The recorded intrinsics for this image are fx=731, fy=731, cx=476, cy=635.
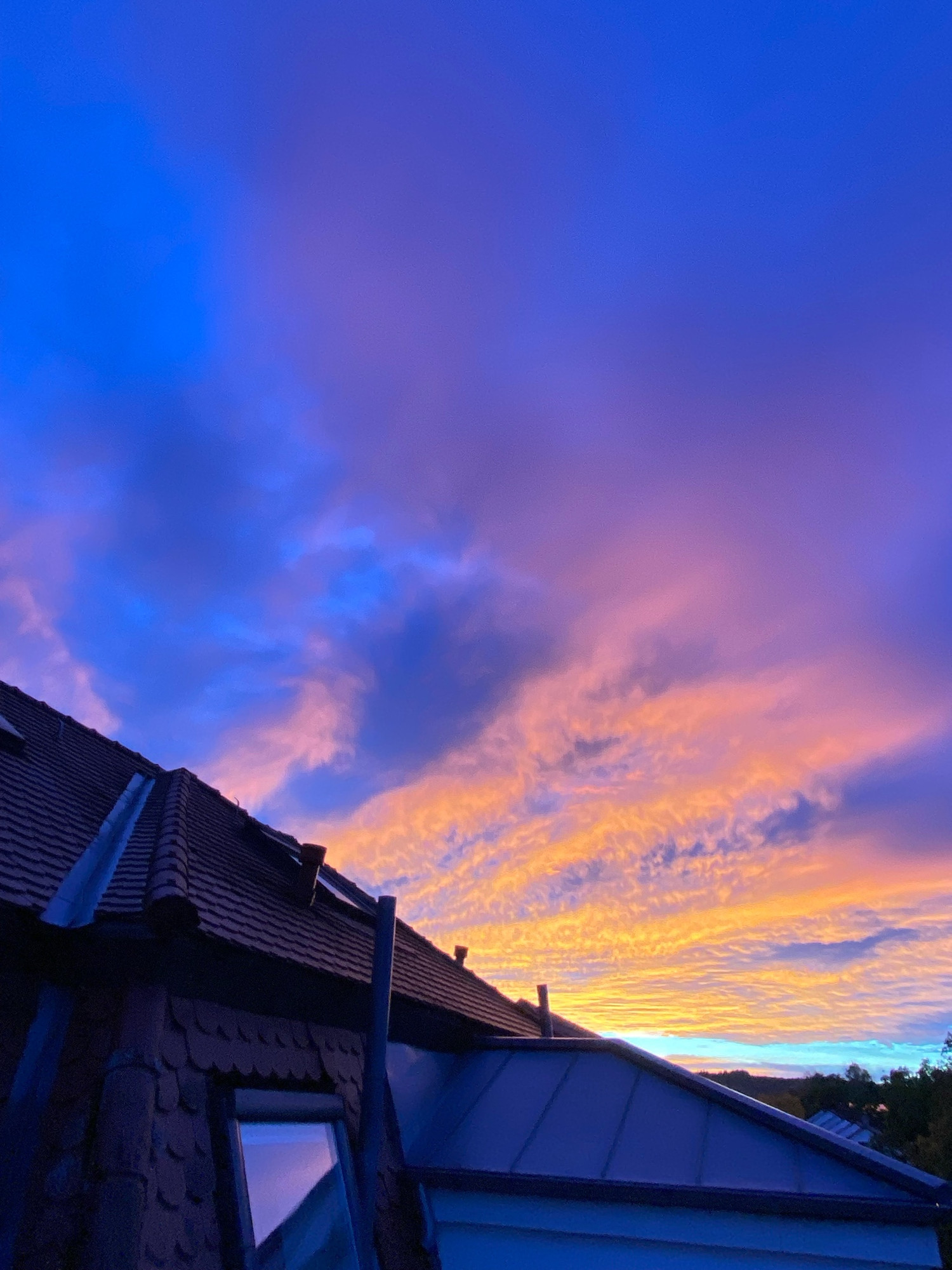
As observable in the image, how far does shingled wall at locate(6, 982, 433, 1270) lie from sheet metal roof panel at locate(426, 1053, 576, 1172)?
110 inches

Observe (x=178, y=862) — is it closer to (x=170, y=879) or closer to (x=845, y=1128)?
(x=170, y=879)

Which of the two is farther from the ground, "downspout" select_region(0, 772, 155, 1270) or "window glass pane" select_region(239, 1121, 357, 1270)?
"downspout" select_region(0, 772, 155, 1270)

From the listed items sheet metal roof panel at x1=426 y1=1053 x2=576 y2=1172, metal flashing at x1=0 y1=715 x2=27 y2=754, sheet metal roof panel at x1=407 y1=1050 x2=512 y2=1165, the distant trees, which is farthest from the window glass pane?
the distant trees

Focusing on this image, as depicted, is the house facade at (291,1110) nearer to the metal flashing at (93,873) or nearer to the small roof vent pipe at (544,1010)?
the metal flashing at (93,873)

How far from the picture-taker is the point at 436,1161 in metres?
6.99

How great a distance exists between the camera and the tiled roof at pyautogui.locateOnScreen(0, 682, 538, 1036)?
4836mm

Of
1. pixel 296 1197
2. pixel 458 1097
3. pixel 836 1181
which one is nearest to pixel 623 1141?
pixel 836 1181

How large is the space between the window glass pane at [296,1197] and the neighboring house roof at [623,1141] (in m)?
1.54

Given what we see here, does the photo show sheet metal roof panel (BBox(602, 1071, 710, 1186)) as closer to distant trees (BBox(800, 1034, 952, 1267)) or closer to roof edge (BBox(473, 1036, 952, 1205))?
roof edge (BBox(473, 1036, 952, 1205))

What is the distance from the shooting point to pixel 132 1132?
396cm

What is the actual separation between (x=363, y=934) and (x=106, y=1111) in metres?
4.52

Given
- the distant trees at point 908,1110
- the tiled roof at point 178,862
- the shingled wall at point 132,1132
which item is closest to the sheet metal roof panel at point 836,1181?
the tiled roof at point 178,862

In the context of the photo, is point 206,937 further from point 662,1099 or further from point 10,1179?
point 662,1099

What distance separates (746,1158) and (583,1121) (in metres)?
1.60
